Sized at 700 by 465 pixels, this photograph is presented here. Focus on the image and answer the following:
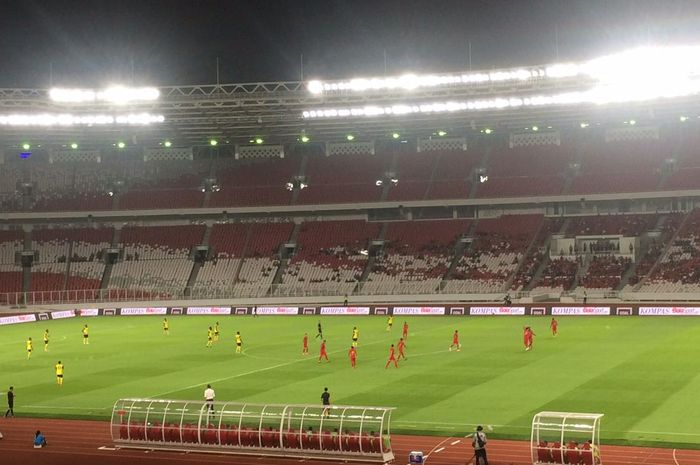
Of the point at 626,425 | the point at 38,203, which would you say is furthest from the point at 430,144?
the point at 626,425

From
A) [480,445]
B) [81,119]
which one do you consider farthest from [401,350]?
[81,119]

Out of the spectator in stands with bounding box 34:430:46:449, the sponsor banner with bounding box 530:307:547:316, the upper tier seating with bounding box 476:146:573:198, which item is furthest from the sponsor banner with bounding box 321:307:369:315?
the spectator in stands with bounding box 34:430:46:449

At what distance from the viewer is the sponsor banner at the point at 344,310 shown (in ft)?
243

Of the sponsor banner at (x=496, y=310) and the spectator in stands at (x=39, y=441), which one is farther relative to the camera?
the sponsor banner at (x=496, y=310)

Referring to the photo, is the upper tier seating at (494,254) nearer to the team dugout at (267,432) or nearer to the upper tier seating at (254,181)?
the upper tier seating at (254,181)

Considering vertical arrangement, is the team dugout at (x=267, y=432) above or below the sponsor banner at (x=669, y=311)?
below

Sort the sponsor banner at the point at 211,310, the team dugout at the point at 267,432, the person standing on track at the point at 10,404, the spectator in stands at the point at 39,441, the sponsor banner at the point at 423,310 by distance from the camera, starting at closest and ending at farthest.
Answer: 1. the team dugout at the point at 267,432
2. the spectator in stands at the point at 39,441
3. the person standing on track at the point at 10,404
4. the sponsor banner at the point at 423,310
5. the sponsor banner at the point at 211,310

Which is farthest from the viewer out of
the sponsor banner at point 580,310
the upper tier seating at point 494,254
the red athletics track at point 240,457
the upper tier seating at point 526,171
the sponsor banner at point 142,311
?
the upper tier seating at point 526,171

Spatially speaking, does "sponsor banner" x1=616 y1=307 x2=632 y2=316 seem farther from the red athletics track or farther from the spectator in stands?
the spectator in stands

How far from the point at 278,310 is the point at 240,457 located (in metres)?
50.7

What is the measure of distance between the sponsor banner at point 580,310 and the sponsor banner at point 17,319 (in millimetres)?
42275

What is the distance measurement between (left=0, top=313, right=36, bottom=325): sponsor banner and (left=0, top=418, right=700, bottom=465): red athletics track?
4714 cm

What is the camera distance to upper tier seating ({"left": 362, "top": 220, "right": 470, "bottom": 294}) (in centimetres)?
8131

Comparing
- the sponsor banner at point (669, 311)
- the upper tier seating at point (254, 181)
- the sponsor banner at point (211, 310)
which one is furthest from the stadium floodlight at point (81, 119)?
the sponsor banner at point (669, 311)
